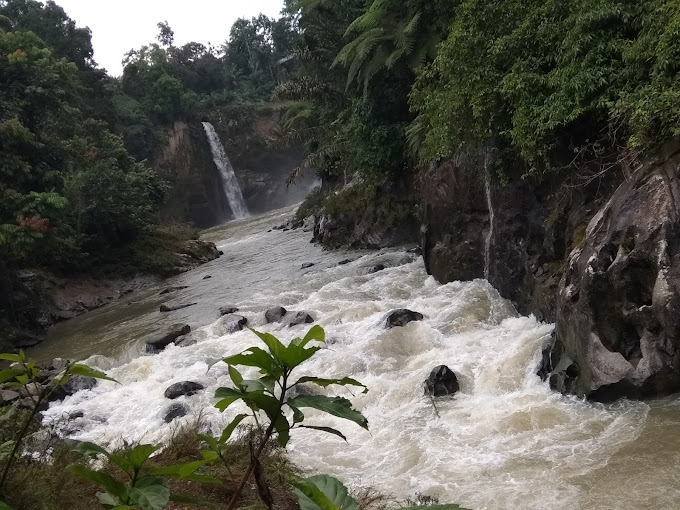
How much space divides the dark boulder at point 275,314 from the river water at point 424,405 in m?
0.26

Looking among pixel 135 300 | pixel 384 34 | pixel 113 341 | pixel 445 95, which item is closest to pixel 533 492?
pixel 445 95

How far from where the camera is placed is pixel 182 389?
8102 millimetres

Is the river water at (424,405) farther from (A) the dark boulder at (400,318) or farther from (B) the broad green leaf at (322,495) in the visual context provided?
(B) the broad green leaf at (322,495)

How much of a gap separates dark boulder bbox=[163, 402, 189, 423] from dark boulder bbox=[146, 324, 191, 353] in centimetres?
350

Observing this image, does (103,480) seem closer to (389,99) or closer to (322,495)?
(322,495)

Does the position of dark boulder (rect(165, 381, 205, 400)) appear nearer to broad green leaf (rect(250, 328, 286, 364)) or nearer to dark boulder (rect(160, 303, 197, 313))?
dark boulder (rect(160, 303, 197, 313))

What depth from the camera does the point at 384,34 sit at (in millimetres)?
14211

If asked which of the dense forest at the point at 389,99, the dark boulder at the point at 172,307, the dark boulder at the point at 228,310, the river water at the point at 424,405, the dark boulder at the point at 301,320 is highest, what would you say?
the dense forest at the point at 389,99

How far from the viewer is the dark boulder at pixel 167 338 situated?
1091 cm

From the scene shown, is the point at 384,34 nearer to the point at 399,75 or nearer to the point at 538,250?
the point at 399,75

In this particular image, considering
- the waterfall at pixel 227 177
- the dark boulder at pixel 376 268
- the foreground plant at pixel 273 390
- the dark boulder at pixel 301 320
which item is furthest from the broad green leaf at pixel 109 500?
the waterfall at pixel 227 177

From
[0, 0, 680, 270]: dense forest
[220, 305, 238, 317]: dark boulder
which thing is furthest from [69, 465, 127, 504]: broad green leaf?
[220, 305, 238, 317]: dark boulder

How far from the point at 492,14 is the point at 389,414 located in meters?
6.36

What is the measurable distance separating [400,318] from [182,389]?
3.53m
